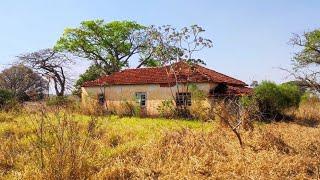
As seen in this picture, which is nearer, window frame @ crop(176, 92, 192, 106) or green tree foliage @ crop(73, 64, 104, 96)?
window frame @ crop(176, 92, 192, 106)

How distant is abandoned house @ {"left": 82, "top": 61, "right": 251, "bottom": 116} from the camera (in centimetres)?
2406

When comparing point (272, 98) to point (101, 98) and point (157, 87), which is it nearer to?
point (157, 87)

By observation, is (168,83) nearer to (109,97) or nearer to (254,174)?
(109,97)

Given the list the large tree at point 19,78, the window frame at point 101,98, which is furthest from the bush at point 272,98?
the large tree at point 19,78

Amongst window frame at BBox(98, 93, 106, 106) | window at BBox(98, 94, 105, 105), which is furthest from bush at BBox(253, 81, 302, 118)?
window at BBox(98, 94, 105, 105)

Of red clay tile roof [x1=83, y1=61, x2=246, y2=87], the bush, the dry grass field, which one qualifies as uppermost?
red clay tile roof [x1=83, y1=61, x2=246, y2=87]

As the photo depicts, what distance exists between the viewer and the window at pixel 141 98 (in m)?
26.3

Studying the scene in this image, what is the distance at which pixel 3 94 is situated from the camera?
2428 cm

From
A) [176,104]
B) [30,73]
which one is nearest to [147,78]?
[176,104]

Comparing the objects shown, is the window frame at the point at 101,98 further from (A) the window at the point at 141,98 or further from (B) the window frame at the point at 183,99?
(B) the window frame at the point at 183,99

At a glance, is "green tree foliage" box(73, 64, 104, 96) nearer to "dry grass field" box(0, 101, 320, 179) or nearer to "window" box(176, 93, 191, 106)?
"window" box(176, 93, 191, 106)

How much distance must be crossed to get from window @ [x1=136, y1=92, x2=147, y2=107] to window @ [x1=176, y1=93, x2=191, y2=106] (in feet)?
9.16

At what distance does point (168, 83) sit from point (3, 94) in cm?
972

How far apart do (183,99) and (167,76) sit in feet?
10.0
